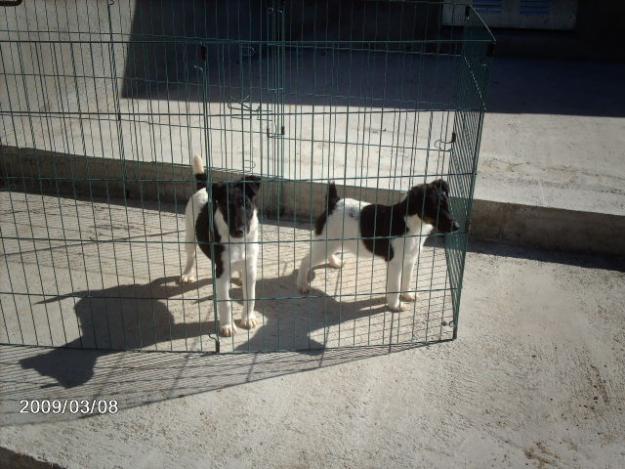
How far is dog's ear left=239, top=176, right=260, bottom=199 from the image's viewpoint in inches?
164

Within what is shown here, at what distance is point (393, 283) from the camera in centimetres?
479

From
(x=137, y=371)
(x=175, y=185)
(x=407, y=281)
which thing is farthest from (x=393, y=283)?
(x=175, y=185)

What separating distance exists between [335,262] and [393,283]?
83 cm

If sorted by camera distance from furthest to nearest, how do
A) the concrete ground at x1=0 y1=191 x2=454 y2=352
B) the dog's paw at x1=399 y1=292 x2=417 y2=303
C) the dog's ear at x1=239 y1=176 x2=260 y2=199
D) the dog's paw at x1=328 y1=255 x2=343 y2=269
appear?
1. the dog's paw at x1=328 y1=255 x2=343 y2=269
2. the dog's paw at x1=399 y1=292 x2=417 y2=303
3. the concrete ground at x1=0 y1=191 x2=454 y2=352
4. the dog's ear at x1=239 y1=176 x2=260 y2=199

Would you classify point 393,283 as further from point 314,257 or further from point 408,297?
point 314,257

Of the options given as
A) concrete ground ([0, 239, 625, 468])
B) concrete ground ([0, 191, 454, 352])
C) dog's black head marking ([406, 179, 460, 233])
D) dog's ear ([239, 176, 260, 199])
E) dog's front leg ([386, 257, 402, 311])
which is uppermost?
dog's ear ([239, 176, 260, 199])

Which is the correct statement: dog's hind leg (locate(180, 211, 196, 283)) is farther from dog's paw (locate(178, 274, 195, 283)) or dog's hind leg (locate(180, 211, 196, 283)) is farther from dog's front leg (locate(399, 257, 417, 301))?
dog's front leg (locate(399, 257, 417, 301))

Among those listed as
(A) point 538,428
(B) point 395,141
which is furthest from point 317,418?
(B) point 395,141

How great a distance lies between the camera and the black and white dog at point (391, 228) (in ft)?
14.6

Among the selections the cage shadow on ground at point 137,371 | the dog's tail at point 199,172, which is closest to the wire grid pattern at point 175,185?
the cage shadow on ground at point 137,371

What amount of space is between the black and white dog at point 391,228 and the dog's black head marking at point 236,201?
0.67 metres

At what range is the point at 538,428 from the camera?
3.82 metres

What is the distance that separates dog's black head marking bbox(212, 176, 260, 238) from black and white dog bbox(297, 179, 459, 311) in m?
0.67

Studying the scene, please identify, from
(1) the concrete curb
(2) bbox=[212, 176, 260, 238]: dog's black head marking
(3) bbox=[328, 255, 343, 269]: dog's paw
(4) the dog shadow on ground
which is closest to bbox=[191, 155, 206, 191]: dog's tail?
(1) the concrete curb
